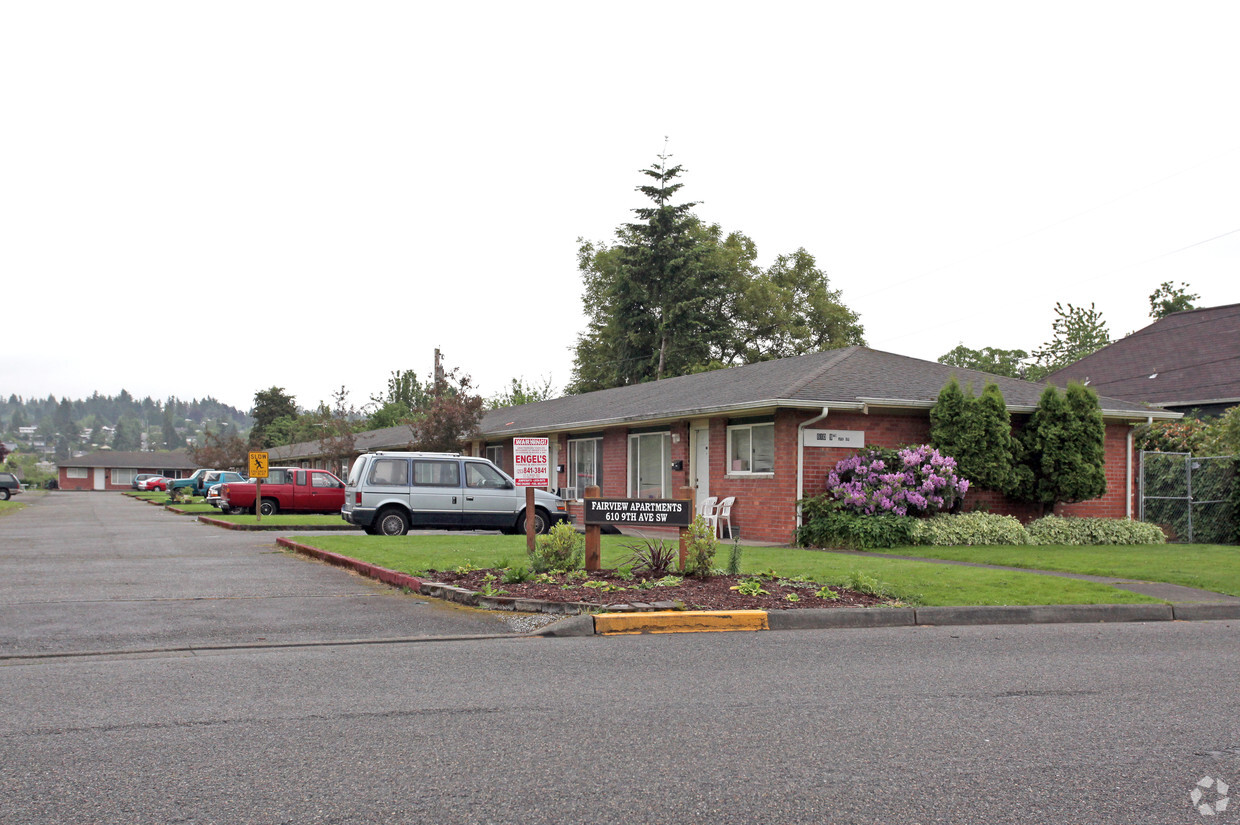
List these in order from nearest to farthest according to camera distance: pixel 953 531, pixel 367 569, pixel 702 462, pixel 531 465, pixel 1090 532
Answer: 1. pixel 531 465
2. pixel 367 569
3. pixel 953 531
4. pixel 1090 532
5. pixel 702 462

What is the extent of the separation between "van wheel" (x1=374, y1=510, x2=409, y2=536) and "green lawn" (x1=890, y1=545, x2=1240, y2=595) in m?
9.62

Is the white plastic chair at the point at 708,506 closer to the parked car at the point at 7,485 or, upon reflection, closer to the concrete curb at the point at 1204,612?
the concrete curb at the point at 1204,612

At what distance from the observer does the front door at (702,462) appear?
22.4 metres

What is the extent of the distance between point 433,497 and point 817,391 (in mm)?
7985

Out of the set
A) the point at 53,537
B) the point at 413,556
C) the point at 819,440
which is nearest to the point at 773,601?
the point at 413,556

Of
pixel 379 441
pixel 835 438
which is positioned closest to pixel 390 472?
pixel 835 438

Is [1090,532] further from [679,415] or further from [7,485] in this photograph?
[7,485]

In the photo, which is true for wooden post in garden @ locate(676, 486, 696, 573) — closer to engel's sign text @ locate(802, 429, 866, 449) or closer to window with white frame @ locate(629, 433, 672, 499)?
engel's sign text @ locate(802, 429, 866, 449)

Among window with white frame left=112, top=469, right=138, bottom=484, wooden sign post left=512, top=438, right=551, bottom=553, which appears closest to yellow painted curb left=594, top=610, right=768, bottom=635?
wooden sign post left=512, top=438, right=551, bottom=553

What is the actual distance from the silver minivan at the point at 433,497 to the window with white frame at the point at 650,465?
3.22 m

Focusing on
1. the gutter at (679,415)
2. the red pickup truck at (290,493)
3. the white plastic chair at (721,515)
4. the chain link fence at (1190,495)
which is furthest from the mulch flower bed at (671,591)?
the red pickup truck at (290,493)

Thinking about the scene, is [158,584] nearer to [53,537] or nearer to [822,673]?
[822,673]

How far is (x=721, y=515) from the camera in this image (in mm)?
21172

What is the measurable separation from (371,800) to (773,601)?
6649 mm
